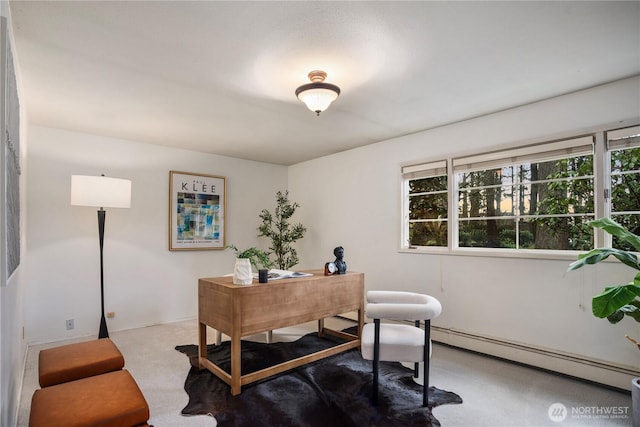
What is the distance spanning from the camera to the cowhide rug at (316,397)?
86.3 inches

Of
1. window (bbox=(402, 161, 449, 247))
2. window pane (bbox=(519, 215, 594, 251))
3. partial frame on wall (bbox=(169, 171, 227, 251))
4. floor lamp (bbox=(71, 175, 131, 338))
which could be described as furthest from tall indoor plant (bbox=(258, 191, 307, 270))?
window pane (bbox=(519, 215, 594, 251))

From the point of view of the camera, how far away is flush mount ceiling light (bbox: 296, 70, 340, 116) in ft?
8.13

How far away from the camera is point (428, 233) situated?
4.00m

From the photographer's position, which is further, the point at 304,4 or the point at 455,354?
the point at 455,354

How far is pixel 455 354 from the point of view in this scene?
3.37 metres

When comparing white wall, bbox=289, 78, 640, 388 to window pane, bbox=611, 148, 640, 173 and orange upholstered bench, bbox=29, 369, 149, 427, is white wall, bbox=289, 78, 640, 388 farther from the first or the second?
orange upholstered bench, bbox=29, 369, 149, 427

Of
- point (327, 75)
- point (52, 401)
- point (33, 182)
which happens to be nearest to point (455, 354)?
point (327, 75)

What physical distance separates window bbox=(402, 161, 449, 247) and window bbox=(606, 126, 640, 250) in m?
1.42

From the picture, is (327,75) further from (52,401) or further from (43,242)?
(43,242)

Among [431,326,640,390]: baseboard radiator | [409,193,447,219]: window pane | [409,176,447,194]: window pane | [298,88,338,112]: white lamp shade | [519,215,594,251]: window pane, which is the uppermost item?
[298,88,338,112]: white lamp shade

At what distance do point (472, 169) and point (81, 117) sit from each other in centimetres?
403
